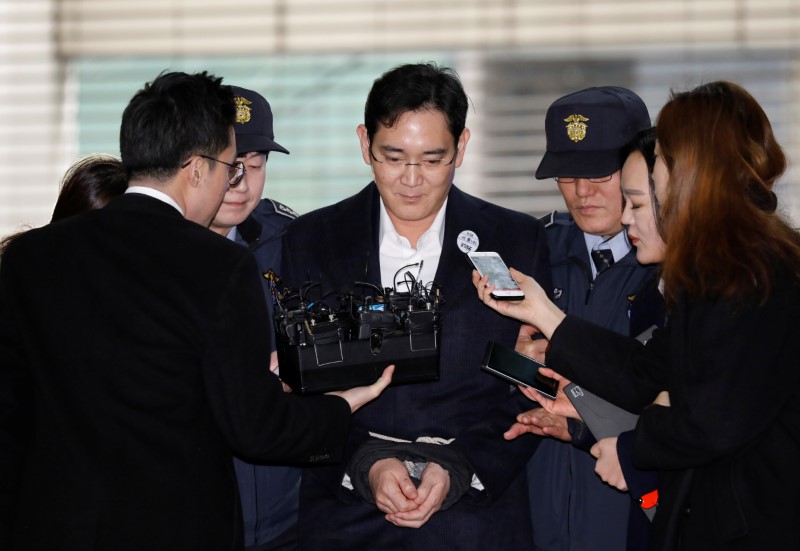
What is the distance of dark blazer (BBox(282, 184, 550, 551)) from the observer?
2.42 meters

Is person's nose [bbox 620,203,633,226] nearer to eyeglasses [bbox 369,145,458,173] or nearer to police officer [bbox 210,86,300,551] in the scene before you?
eyeglasses [bbox 369,145,458,173]

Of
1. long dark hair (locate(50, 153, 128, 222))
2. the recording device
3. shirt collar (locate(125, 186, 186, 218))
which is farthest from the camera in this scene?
long dark hair (locate(50, 153, 128, 222))

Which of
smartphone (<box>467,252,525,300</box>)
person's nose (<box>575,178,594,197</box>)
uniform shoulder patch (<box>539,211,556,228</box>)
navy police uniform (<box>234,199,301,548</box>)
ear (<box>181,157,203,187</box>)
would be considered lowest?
navy police uniform (<box>234,199,301,548</box>)

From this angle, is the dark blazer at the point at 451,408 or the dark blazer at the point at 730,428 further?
the dark blazer at the point at 451,408

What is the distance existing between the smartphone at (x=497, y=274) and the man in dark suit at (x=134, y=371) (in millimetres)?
612

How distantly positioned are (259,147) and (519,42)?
8.65ft

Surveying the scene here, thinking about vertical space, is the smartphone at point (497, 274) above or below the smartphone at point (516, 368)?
above

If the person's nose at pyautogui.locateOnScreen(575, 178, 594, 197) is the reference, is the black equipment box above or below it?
below

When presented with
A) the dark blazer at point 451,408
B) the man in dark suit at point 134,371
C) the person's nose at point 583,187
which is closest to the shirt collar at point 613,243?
the person's nose at point 583,187

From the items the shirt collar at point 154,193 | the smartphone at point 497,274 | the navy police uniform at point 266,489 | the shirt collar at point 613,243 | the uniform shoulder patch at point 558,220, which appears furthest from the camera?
the uniform shoulder patch at point 558,220

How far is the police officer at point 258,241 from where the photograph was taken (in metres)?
2.60

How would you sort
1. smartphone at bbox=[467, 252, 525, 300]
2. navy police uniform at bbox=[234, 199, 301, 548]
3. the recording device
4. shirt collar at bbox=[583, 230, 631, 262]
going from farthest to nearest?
shirt collar at bbox=[583, 230, 631, 262] → navy police uniform at bbox=[234, 199, 301, 548] → smartphone at bbox=[467, 252, 525, 300] → the recording device

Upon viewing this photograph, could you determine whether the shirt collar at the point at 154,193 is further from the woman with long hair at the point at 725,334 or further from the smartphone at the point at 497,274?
the woman with long hair at the point at 725,334

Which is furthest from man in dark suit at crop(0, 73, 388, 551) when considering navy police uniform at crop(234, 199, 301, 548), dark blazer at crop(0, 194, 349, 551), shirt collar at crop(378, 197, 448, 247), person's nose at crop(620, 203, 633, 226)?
person's nose at crop(620, 203, 633, 226)
